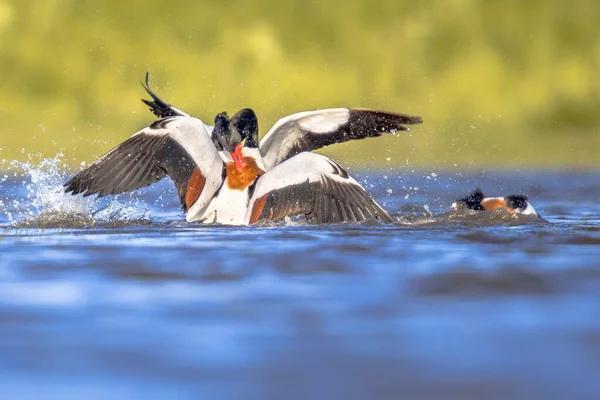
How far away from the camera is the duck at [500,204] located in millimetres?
13984

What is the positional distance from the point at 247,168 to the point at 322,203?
100 centimetres

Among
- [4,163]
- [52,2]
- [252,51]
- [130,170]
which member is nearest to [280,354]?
[130,170]

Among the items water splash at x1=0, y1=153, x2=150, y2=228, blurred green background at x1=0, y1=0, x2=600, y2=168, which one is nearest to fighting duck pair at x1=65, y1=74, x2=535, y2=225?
water splash at x1=0, y1=153, x2=150, y2=228

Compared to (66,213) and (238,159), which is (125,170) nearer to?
(66,213)

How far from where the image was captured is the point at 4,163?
46406 mm

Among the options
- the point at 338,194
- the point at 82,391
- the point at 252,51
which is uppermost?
the point at 252,51

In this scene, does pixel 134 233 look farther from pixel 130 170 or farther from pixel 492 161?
pixel 492 161

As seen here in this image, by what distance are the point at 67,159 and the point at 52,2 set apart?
65.6 feet

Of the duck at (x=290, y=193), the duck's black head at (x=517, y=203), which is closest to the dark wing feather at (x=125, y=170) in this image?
the duck at (x=290, y=193)

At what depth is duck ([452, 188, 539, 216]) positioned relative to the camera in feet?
45.9

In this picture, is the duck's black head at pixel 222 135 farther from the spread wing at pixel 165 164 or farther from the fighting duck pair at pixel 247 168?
the spread wing at pixel 165 164

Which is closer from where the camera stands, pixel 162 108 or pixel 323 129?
pixel 323 129

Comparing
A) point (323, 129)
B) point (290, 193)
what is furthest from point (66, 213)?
point (323, 129)

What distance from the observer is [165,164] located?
1361cm
